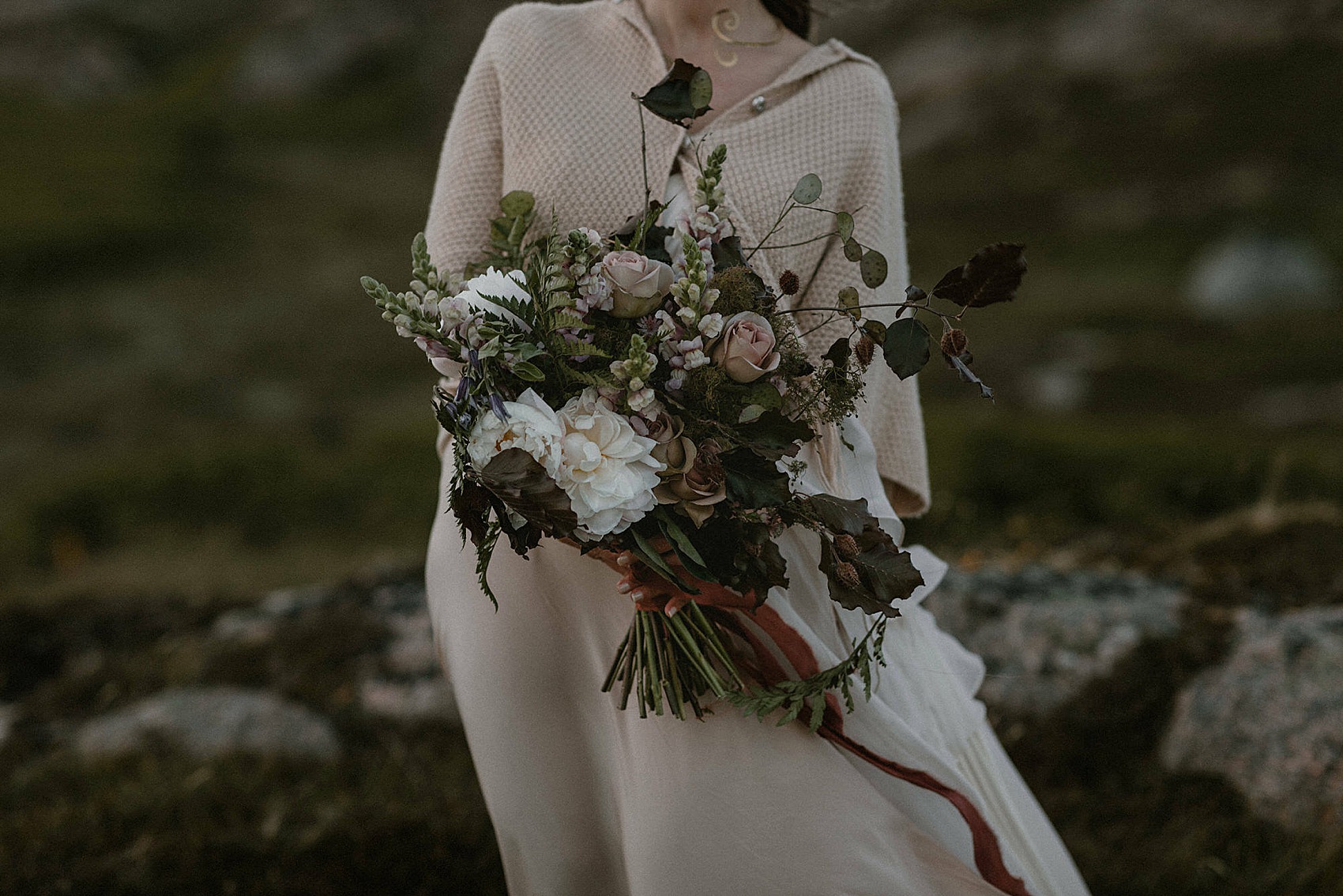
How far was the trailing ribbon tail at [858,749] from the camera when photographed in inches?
86.4

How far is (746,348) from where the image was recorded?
5.98 ft

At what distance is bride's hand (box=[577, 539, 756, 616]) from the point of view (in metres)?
2.03

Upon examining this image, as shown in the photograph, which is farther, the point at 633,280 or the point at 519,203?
the point at 519,203

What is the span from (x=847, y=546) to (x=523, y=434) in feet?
2.03

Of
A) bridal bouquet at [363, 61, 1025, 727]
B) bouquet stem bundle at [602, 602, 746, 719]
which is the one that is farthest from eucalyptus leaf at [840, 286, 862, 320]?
bouquet stem bundle at [602, 602, 746, 719]

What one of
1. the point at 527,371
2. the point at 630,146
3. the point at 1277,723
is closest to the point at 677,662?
the point at 527,371

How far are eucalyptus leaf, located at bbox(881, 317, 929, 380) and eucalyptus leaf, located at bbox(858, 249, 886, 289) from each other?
87mm

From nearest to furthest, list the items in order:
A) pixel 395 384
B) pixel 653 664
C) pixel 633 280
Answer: pixel 633 280, pixel 653 664, pixel 395 384

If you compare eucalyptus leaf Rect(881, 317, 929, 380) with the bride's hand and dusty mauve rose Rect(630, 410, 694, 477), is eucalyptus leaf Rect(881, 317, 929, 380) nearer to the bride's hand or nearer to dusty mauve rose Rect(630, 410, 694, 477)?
dusty mauve rose Rect(630, 410, 694, 477)

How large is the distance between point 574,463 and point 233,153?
52.5ft

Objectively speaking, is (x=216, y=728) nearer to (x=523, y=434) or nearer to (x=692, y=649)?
(x=692, y=649)

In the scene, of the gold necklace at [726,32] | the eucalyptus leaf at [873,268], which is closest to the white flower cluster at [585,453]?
the eucalyptus leaf at [873,268]

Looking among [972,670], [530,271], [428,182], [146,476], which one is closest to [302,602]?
[146,476]

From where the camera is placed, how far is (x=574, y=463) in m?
1.74
